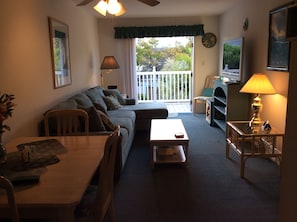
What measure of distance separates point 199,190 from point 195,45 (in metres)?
4.37

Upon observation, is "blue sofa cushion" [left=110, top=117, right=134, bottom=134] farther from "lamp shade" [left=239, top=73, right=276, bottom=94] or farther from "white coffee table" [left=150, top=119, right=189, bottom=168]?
"lamp shade" [left=239, top=73, right=276, bottom=94]

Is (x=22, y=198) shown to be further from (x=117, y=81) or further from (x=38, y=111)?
(x=117, y=81)

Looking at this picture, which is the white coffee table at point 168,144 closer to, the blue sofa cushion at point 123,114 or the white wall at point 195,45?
the blue sofa cushion at point 123,114

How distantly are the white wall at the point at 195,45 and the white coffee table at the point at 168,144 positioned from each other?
2.89m

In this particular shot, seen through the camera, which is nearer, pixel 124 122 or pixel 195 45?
pixel 124 122

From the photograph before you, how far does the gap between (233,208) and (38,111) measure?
7.59ft

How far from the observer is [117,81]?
22.2 feet

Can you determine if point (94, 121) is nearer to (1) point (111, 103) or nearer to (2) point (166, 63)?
(1) point (111, 103)

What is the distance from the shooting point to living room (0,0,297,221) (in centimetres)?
251

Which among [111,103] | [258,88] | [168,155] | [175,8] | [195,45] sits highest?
[175,8]

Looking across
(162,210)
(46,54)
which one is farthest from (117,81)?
(162,210)

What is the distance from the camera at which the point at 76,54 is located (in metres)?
4.86

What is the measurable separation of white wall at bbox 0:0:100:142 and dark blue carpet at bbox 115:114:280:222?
1226mm

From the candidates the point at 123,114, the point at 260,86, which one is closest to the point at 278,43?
the point at 260,86
